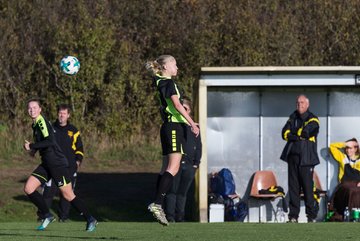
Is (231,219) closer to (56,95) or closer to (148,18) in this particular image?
(56,95)

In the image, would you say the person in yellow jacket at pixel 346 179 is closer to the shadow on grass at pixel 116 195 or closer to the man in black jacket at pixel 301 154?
the man in black jacket at pixel 301 154

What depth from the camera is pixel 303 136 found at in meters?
19.2

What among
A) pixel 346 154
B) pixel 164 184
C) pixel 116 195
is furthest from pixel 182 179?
pixel 164 184

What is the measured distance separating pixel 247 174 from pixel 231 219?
120cm

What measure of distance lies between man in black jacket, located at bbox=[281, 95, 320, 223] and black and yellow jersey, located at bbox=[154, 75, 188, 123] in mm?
6233

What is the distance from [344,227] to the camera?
1523cm

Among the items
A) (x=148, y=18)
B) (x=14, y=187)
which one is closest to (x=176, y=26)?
(x=148, y=18)

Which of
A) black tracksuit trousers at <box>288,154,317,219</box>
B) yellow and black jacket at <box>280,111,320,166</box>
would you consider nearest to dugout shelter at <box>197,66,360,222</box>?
black tracksuit trousers at <box>288,154,317,219</box>

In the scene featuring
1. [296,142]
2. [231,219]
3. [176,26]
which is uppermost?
[176,26]

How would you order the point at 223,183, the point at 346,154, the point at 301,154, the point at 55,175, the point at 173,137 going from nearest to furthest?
the point at 173,137 → the point at 55,175 → the point at 301,154 → the point at 223,183 → the point at 346,154

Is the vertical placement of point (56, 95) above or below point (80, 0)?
below

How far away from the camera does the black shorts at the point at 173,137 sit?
1302cm

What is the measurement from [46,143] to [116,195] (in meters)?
9.91

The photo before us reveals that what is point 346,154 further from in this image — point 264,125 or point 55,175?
point 55,175
